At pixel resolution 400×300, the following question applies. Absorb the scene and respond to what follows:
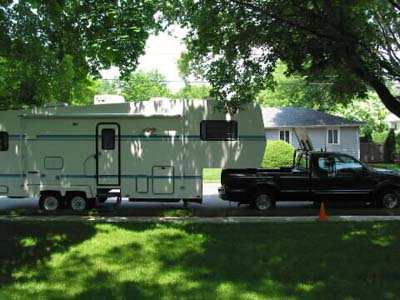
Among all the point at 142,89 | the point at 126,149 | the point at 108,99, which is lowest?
the point at 126,149

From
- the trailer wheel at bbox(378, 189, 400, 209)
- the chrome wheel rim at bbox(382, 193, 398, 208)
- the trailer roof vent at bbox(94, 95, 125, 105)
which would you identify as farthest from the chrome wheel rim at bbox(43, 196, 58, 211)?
the chrome wheel rim at bbox(382, 193, 398, 208)

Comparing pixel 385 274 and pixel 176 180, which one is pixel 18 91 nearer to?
pixel 176 180

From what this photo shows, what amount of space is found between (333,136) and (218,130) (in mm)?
27401

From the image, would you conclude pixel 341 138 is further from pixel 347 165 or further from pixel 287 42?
pixel 287 42

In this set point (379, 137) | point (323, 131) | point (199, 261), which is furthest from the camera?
point (379, 137)

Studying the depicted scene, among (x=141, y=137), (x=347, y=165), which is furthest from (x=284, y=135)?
(x=141, y=137)

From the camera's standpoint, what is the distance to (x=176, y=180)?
1495 centimetres

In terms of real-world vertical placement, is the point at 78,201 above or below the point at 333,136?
below

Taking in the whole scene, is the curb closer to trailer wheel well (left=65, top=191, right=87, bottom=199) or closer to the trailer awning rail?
trailer wheel well (left=65, top=191, right=87, bottom=199)

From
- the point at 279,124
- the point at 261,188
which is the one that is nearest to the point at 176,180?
the point at 261,188

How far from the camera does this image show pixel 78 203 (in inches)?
600

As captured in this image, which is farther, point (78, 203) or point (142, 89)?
point (142, 89)

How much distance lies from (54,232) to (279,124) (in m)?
30.5

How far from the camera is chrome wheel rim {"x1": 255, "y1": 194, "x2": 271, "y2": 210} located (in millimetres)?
15115
